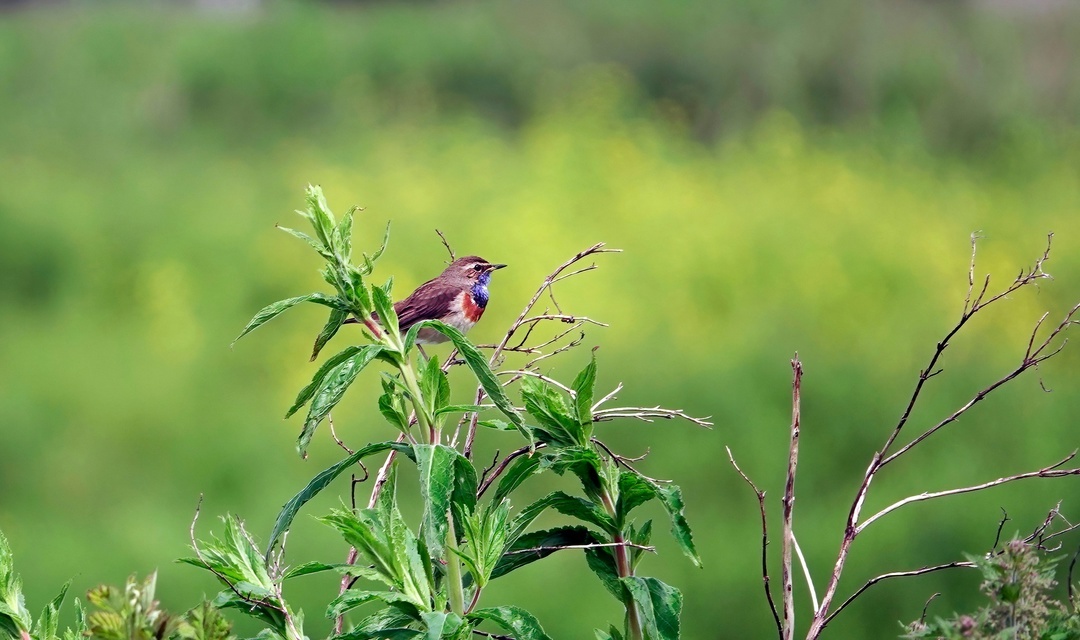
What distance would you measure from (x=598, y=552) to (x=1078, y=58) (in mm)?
15566

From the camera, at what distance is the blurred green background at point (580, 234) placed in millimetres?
11281

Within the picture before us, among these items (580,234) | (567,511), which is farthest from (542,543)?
(580,234)

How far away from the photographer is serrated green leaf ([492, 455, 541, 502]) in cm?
169

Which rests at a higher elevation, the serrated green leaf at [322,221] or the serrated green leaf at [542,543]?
the serrated green leaf at [322,221]

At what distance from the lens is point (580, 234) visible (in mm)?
13383

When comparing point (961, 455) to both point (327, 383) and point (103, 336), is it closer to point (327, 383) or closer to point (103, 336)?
point (103, 336)

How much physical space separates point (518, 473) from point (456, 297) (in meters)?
2.93

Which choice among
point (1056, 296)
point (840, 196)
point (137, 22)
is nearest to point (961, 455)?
point (1056, 296)

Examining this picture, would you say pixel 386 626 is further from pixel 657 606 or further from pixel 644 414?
pixel 644 414

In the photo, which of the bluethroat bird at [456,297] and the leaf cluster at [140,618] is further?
the bluethroat bird at [456,297]

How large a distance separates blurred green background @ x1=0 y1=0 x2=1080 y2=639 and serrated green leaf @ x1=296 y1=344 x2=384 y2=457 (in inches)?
323

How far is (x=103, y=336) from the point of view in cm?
1300

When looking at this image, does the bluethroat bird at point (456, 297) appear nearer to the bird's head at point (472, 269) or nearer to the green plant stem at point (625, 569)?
the bird's head at point (472, 269)

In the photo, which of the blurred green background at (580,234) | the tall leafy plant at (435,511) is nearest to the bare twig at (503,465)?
the tall leafy plant at (435,511)
